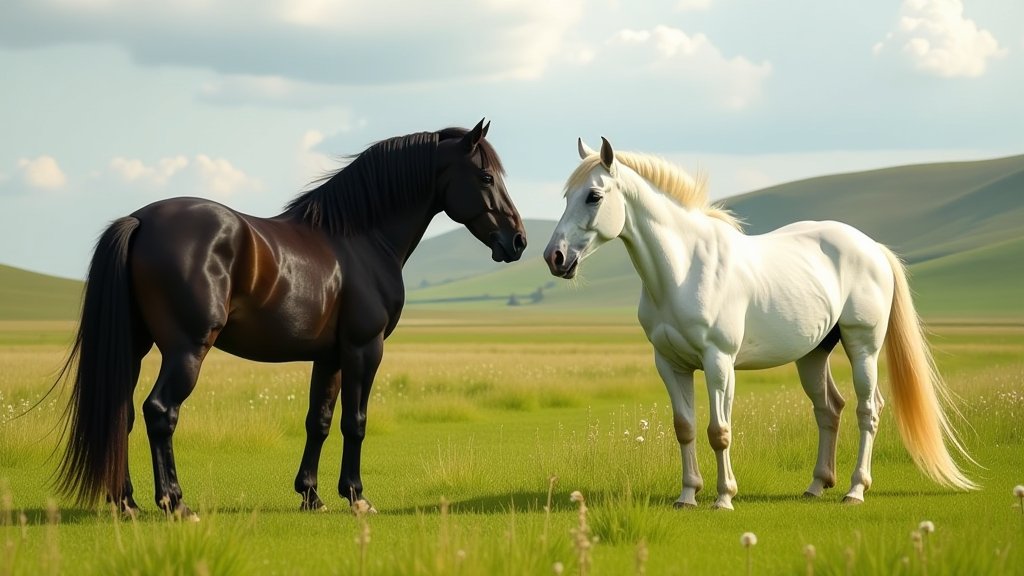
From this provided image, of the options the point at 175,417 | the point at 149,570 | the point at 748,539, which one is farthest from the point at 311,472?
the point at 748,539

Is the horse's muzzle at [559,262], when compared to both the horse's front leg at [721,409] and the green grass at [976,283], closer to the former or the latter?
the horse's front leg at [721,409]

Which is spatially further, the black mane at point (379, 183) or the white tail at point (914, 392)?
the white tail at point (914, 392)

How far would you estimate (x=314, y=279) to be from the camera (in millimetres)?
7863

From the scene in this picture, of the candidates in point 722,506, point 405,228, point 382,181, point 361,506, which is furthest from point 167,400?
point 722,506

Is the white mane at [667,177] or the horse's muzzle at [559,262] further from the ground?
the white mane at [667,177]

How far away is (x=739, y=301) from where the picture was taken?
8328 mm

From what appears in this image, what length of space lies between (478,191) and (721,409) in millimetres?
2688

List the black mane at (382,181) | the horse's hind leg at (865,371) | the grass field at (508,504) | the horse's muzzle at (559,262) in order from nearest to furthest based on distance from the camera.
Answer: the grass field at (508,504)
the horse's muzzle at (559,262)
the black mane at (382,181)
the horse's hind leg at (865,371)

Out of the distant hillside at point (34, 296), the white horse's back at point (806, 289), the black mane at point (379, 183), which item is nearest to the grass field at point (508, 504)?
the white horse's back at point (806, 289)

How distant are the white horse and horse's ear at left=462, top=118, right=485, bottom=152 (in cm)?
90

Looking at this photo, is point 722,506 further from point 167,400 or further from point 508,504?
point 167,400

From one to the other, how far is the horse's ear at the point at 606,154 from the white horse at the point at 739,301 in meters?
0.01

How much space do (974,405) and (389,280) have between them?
35.2 feet

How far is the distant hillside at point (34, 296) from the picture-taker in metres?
104
